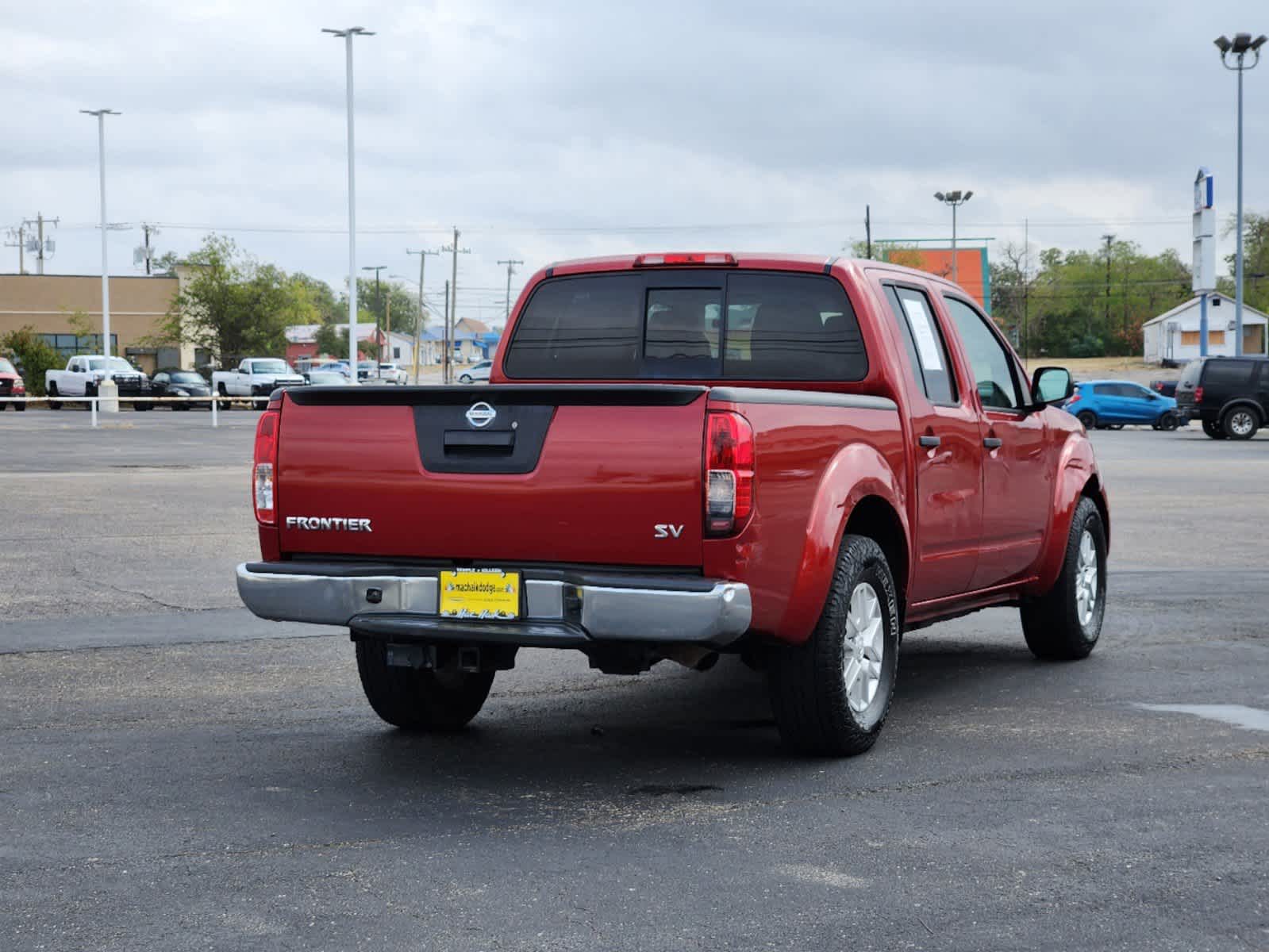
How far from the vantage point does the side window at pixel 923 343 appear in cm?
743

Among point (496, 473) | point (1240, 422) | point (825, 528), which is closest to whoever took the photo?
point (496, 473)

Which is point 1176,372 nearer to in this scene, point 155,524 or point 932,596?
point 155,524

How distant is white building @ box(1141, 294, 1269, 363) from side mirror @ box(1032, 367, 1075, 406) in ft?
330

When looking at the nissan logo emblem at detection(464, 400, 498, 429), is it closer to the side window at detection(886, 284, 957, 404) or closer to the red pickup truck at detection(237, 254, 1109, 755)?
the red pickup truck at detection(237, 254, 1109, 755)

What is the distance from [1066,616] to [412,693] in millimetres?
3669

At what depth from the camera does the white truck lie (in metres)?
65.6

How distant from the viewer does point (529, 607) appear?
5.79 meters

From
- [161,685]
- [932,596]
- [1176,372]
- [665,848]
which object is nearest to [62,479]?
[161,685]

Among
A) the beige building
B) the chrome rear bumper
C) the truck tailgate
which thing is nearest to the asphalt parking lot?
the chrome rear bumper

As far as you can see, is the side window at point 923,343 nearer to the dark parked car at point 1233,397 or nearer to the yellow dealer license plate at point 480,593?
the yellow dealer license plate at point 480,593

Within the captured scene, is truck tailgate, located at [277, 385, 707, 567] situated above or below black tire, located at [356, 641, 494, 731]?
above

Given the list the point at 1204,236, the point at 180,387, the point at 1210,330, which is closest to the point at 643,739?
the point at 1204,236

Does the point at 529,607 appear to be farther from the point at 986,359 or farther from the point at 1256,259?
the point at 1256,259

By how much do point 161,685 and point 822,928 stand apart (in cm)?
467
